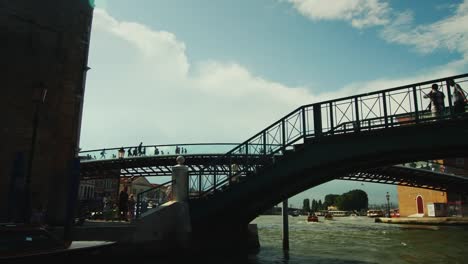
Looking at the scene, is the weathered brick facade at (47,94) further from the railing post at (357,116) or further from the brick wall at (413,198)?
the brick wall at (413,198)

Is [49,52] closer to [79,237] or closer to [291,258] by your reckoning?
[79,237]

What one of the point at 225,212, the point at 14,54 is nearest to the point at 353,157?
the point at 225,212

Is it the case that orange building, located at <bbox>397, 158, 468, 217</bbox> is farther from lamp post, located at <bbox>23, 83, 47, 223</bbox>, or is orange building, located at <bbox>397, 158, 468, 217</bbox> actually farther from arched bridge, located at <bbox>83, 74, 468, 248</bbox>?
lamp post, located at <bbox>23, 83, 47, 223</bbox>

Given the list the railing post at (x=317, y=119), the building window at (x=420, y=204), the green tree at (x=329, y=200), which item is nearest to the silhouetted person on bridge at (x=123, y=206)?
the railing post at (x=317, y=119)

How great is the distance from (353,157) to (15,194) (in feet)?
43.3

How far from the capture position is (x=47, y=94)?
19.4 meters

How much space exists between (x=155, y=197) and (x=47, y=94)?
7548mm

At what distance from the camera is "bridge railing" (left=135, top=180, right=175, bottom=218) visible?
670 inches

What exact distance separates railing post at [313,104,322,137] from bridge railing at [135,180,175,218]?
709cm

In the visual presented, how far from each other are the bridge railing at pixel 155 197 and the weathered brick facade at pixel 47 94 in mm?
3824

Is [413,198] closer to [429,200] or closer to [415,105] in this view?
[429,200]

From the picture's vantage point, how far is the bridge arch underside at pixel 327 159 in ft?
45.8

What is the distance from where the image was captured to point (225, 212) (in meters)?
19.2

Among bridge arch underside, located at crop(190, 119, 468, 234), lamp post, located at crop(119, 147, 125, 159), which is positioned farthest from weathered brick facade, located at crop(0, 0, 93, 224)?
lamp post, located at crop(119, 147, 125, 159)
